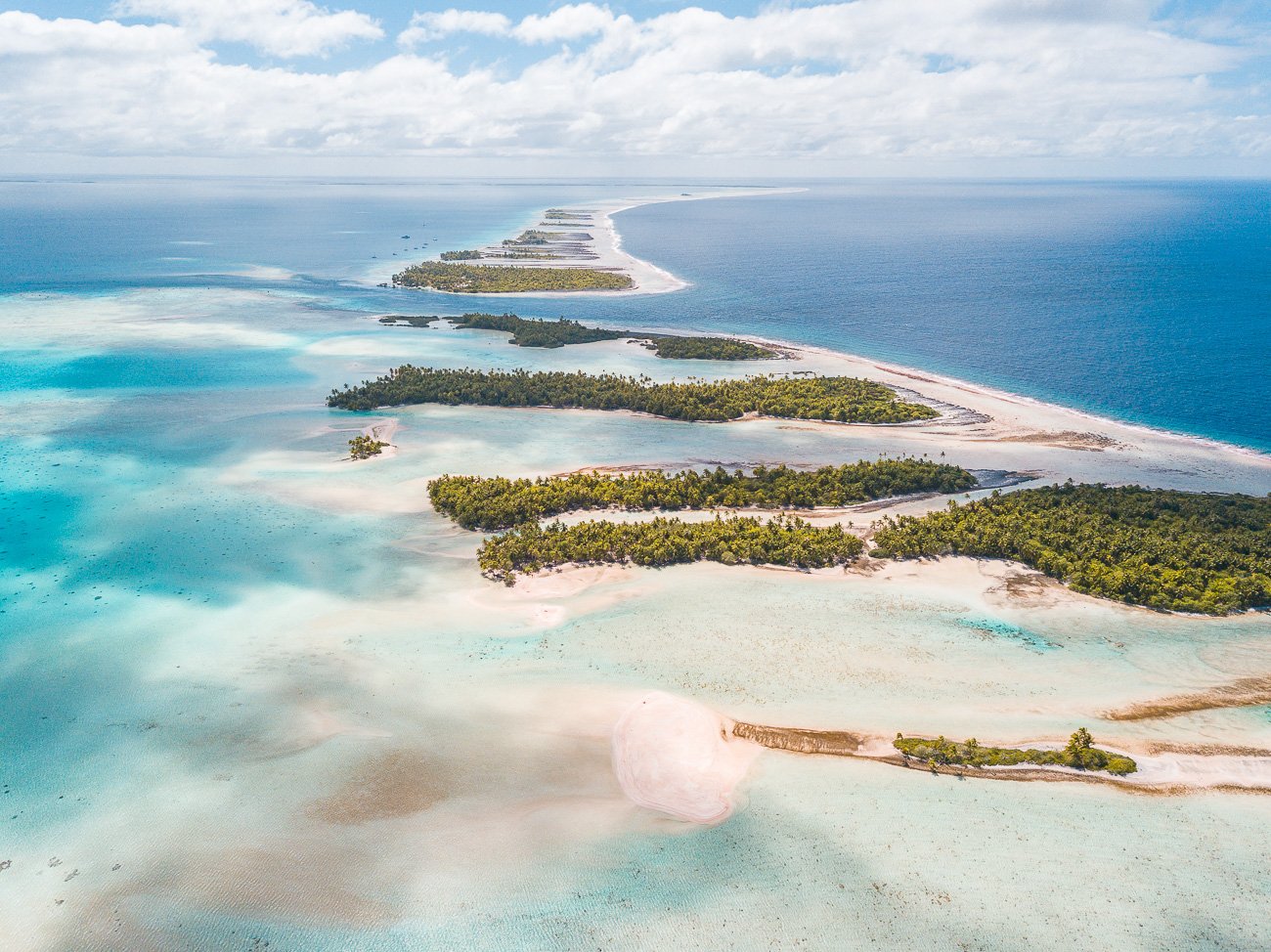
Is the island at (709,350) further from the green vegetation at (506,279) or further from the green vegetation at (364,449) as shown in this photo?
the green vegetation at (506,279)

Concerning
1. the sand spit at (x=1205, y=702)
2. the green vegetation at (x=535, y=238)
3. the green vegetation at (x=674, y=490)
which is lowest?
the sand spit at (x=1205, y=702)

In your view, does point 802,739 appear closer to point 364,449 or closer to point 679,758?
point 679,758

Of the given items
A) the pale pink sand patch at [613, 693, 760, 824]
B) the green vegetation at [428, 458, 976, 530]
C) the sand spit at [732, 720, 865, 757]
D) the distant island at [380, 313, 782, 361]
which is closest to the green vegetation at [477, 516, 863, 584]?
the green vegetation at [428, 458, 976, 530]

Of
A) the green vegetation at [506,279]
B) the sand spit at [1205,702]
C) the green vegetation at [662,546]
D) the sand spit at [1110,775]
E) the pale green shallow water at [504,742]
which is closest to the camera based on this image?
the pale green shallow water at [504,742]

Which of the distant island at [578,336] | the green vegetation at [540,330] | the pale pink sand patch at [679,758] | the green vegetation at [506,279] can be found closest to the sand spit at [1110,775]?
the pale pink sand patch at [679,758]

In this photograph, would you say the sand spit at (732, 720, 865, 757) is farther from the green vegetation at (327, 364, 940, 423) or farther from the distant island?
the distant island

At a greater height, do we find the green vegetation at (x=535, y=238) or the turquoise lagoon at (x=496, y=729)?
the green vegetation at (x=535, y=238)

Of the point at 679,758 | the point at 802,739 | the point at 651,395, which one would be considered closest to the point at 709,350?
the point at 651,395

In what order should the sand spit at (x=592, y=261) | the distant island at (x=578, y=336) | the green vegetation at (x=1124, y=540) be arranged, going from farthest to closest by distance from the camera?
the sand spit at (x=592, y=261) < the distant island at (x=578, y=336) < the green vegetation at (x=1124, y=540)
